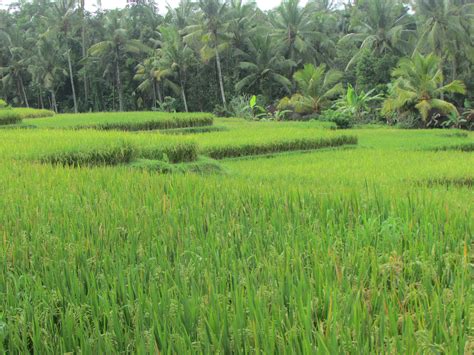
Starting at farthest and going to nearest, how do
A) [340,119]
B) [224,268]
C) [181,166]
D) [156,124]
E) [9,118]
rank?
[340,119] < [156,124] < [9,118] < [181,166] < [224,268]

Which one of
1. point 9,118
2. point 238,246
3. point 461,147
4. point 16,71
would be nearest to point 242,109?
point 9,118

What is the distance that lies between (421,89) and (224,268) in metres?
17.6

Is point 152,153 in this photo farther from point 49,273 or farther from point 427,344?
point 427,344

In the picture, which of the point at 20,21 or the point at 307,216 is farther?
the point at 20,21

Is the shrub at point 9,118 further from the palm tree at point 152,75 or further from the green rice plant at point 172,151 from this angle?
the palm tree at point 152,75

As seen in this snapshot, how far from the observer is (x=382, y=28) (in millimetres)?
23344

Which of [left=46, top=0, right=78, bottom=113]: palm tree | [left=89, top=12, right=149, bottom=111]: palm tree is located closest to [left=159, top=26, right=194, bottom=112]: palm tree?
[left=89, top=12, right=149, bottom=111]: palm tree

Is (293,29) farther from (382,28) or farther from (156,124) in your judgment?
(156,124)

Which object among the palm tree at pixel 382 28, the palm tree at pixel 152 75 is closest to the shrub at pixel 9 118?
the palm tree at pixel 382 28

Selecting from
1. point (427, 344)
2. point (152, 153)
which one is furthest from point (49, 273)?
point (152, 153)

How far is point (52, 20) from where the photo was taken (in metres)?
31.4

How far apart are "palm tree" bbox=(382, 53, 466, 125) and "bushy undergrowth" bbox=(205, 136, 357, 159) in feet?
22.4

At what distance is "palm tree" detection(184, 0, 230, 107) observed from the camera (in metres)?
24.9

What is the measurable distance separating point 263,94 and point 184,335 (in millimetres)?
26453
